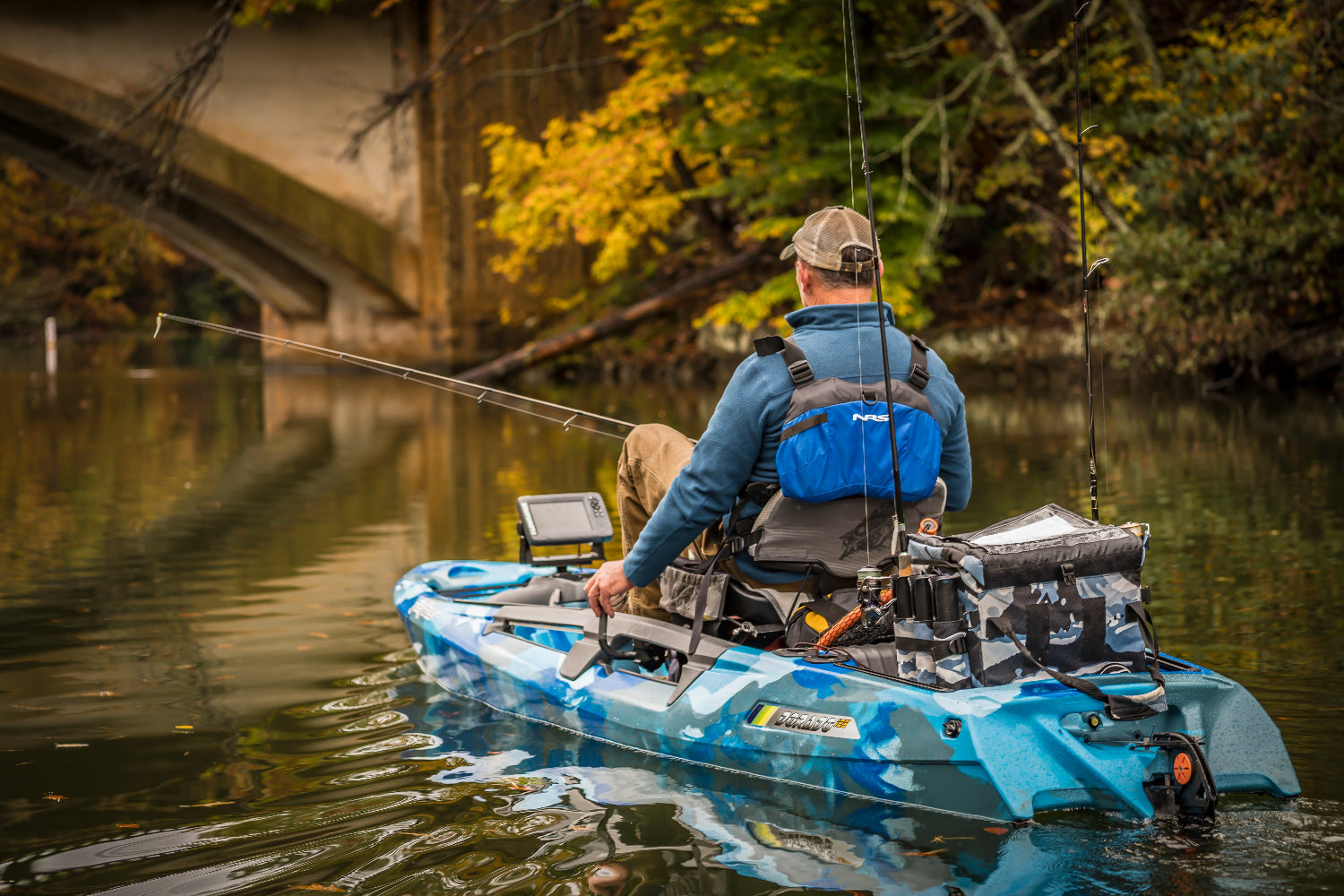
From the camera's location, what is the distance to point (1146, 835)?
11.8 ft

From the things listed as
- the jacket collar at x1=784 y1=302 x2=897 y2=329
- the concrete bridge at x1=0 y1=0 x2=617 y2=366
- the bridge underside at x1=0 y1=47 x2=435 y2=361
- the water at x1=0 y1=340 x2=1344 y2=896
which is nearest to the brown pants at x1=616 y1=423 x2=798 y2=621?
the water at x1=0 y1=340 x2=1344 y2=896

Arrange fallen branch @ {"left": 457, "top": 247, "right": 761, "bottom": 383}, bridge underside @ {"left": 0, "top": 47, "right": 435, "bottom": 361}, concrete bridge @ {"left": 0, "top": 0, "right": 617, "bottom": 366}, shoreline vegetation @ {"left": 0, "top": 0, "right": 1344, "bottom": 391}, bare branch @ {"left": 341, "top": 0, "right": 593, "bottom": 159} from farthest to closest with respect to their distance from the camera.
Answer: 1. concrete bridge @ {"left": 0, "top": 0, "right": 617, "bottom": 366}
2. bridge underside @ {"left": 0, "top": 47, "right": 435, "bottom": 361}
3. fallen branch @ {"left": 457, "top": 247, "right": 761, "bottom": 383}
4. bare branch @ {"left": 341, "top": 0, "right": 593, "bottom": 159}
5. shoreline vegetation @ {"left": 0, "top": 0, "right": 1344, "bottom": 391}

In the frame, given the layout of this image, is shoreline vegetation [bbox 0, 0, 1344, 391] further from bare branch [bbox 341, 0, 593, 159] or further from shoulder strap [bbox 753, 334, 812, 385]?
shoulder strap [bbox 753, 334, 812, 385]

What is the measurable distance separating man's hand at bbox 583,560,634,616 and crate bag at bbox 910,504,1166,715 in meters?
1.00

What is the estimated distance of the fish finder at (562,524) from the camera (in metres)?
5.87

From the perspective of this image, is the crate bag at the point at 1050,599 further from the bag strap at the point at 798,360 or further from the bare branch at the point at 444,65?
the bare branch at the point at 444,65

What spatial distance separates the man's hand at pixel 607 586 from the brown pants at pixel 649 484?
0.13 meters

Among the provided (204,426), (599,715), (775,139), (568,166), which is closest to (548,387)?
(568,166)

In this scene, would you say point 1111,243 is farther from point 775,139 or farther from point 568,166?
point 568,166

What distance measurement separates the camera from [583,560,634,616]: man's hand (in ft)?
14.2

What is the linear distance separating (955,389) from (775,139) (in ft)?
56.6

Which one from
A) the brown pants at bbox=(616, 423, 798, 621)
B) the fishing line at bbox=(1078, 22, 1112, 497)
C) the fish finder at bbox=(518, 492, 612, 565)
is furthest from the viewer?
the fishing line at bbox=(1078, 22, 1112, 497)

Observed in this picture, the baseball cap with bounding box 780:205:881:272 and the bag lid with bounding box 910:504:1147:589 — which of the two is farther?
the baseball cap with bounding box 780:205:881:272

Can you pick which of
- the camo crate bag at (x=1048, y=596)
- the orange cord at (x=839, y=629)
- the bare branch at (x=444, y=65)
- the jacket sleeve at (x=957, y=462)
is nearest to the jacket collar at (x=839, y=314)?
the jacket sleeve at (x=957, y=462)
